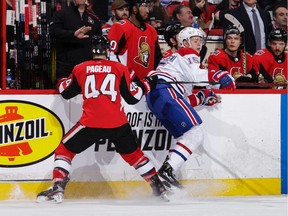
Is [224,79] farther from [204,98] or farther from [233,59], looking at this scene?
[233,59]

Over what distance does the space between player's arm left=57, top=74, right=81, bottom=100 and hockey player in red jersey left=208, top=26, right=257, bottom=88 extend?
1604 mm

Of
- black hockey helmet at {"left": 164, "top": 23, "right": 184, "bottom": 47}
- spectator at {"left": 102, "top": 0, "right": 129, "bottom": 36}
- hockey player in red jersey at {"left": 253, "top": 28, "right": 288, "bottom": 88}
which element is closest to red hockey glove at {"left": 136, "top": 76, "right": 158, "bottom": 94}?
black hockey helmet at {"left": 164, "top": 23, "right": 184, "bottom": 47}

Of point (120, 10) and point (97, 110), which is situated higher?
point (120, 10)

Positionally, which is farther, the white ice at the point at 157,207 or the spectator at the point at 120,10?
the spectator at the point at 120,10

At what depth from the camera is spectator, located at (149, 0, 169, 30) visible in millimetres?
9664

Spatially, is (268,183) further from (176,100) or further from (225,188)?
(176,100)

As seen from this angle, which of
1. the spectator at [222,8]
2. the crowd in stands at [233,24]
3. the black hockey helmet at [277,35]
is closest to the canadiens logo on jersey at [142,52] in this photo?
the crowd in stands at [233,24]

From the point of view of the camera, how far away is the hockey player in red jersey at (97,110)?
765 centimetres

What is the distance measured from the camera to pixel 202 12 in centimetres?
1012

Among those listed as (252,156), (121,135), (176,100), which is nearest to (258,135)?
(252,156)

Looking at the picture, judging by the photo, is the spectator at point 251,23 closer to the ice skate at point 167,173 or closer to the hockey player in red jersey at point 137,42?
the hockey player in red jersey at point 137,42

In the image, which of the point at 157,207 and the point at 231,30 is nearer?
the point at 157,207

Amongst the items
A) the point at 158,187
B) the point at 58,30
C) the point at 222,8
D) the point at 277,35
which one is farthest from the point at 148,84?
the point at 222,8

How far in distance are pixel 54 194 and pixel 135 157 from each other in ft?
2.19
